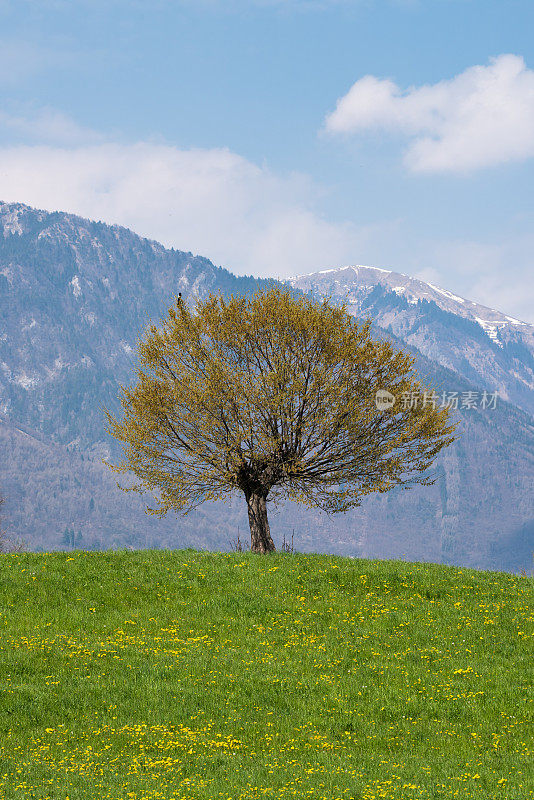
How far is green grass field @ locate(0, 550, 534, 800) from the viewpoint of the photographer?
1461cm

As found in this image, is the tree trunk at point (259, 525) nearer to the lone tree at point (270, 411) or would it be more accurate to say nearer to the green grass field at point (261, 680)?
the lone tree at point (270, 411)

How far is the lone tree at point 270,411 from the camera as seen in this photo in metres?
35.0

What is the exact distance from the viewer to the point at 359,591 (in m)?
28.0

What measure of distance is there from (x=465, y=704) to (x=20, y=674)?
11.9 m

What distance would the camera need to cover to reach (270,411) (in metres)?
35.1

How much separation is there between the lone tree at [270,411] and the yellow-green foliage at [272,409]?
0.06m

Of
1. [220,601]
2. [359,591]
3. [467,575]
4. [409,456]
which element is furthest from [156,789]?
[409,456]

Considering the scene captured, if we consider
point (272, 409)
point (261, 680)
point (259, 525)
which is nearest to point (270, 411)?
point (272, 409)

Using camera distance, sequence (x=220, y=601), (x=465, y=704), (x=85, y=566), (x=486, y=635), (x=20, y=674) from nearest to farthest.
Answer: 1. (x=465, y=704)
2. (x=20, y=674)
3. (x=486, y=635)
4. (x=220, y=601)
5. (x=85, y=566)

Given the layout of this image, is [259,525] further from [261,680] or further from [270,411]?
[261,680]

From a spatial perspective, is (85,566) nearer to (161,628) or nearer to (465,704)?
(161,628)

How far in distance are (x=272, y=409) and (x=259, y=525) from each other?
6065 mm

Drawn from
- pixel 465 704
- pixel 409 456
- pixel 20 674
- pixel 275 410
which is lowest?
pixel 465 704

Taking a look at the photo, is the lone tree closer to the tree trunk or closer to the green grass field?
A: the tree trunk
